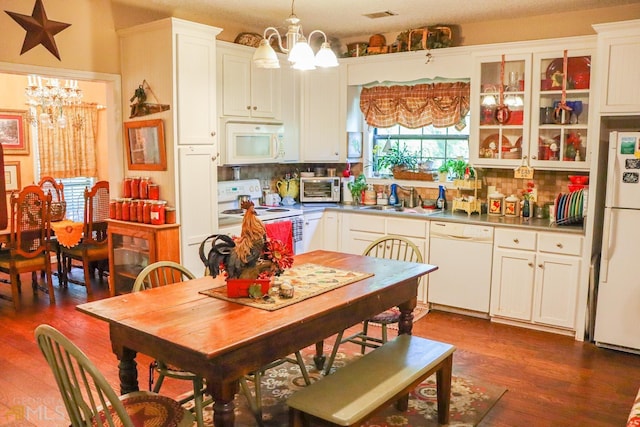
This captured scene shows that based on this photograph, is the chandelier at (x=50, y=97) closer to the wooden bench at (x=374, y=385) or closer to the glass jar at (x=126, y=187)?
the glass jar at (x=126, y=187)

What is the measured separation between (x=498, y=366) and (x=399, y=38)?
3.12 metres

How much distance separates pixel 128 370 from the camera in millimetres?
2459

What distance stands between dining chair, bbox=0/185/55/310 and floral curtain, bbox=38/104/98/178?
1772 mm

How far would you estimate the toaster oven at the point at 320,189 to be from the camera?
5797 millimetres

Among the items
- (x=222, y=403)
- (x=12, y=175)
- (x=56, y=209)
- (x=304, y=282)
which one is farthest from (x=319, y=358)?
(x=12, y=175)

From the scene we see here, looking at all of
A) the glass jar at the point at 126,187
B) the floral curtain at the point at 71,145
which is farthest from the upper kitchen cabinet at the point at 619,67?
the floral curtain at the point at 71,145

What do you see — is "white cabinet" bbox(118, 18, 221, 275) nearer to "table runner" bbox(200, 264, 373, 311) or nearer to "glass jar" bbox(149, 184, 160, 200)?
"glass jar" bbox(149, 184, 160, 200)

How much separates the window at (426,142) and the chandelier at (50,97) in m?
3.35

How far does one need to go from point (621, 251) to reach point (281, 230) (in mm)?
2657

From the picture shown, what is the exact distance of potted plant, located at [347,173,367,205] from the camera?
5742 mm

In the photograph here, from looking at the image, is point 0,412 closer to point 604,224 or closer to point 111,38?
point 111,38

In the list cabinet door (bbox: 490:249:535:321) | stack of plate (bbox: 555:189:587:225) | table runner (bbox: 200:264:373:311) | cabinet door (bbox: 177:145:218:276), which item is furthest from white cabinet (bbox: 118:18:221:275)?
stack of plate (bbox: 555:189:587:225)

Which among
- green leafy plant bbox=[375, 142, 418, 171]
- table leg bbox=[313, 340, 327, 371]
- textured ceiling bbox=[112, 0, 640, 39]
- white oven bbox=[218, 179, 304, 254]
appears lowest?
table leg bbox=[313, 340, 327, 371]

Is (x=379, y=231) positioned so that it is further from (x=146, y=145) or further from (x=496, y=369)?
(x=146, y=145)
